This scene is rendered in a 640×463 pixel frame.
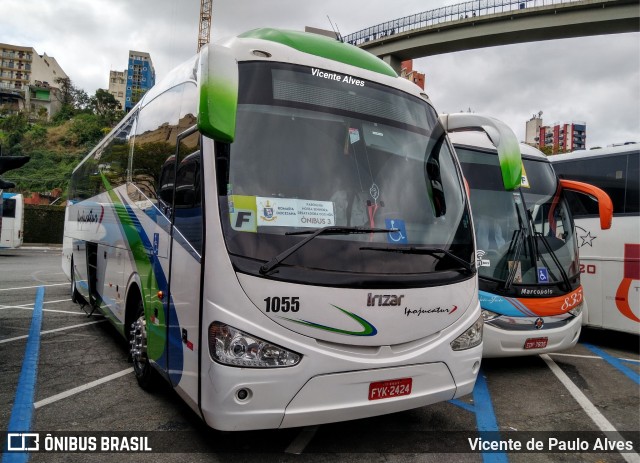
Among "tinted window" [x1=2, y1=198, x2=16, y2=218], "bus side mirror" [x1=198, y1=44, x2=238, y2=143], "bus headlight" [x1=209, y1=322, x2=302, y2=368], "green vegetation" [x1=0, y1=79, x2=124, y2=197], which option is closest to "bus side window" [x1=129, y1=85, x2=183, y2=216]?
"bus side mirror" [x1=198, y1=44, x2=238, y2=143]

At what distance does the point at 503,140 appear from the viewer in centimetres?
439

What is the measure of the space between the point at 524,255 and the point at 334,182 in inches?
148

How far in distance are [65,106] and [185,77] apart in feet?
397

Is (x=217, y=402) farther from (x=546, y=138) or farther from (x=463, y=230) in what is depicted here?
(x=546, y=138)

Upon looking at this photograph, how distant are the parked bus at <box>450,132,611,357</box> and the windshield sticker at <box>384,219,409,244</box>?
269 cm

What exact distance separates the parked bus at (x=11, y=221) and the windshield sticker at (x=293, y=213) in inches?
957

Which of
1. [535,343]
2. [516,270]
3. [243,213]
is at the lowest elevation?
[535,343]

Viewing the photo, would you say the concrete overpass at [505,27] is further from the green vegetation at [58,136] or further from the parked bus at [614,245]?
the green vegetation at [58,136]

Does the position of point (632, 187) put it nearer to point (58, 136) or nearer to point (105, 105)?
point (58, 136)

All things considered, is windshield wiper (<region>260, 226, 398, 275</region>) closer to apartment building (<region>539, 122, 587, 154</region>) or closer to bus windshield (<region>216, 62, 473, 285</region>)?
bus windshield (<region>216, 62, 473, 285</region>)

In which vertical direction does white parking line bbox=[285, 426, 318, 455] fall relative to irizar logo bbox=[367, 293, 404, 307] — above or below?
below

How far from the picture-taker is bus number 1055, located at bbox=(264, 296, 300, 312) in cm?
309

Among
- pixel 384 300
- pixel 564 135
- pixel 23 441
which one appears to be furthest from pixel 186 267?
pixel 564 135

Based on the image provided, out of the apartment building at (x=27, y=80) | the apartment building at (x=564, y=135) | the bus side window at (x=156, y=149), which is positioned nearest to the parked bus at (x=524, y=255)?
the bus side window at (x=156, y=149)
